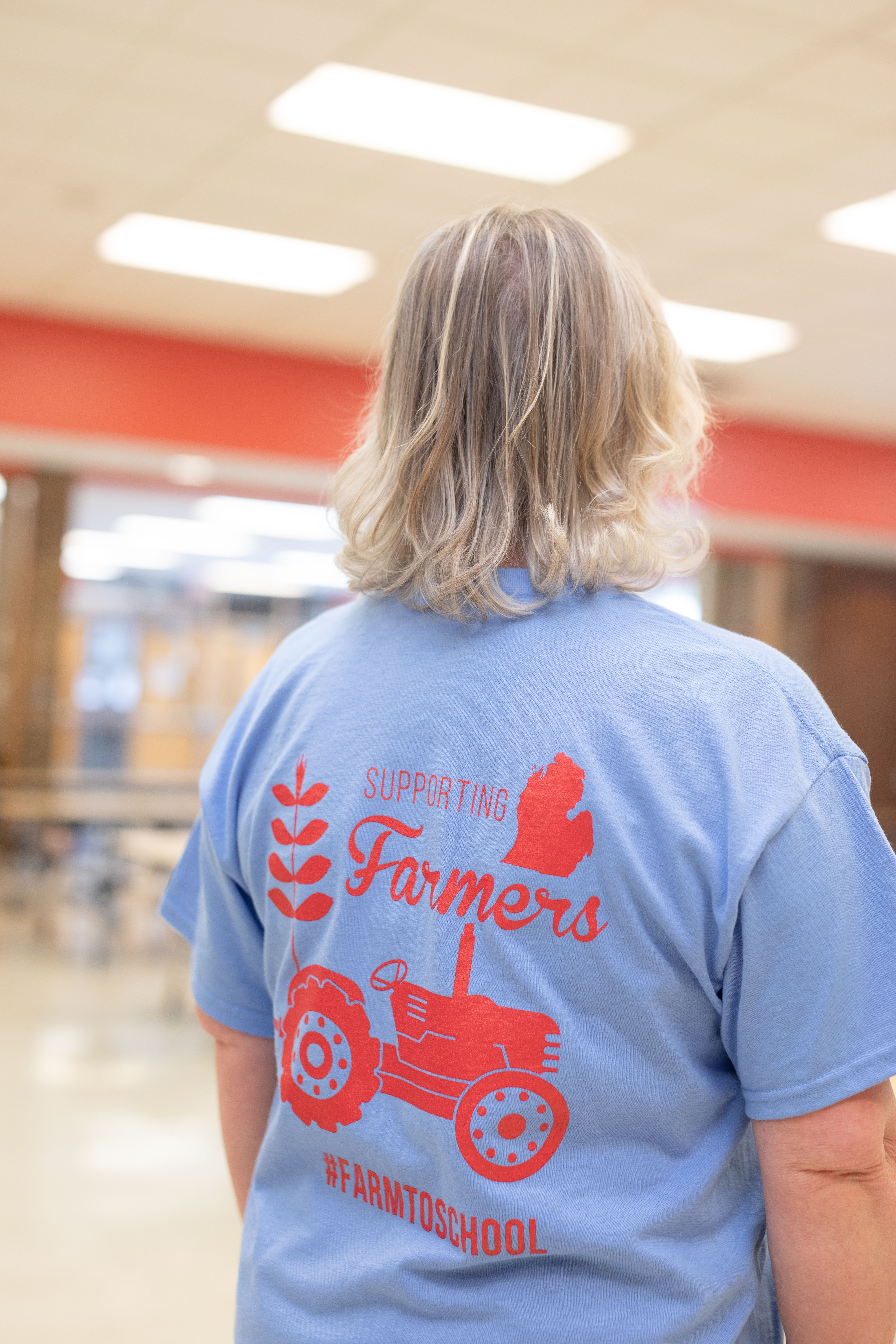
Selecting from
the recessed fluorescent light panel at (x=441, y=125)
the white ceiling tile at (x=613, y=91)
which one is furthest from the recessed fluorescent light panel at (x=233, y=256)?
the white ceiling tile at (x=613, y=91)

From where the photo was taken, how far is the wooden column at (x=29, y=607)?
31.0ft

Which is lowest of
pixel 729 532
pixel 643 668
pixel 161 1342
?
pixel 161 1342

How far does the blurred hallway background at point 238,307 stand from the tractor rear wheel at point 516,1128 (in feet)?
1.10

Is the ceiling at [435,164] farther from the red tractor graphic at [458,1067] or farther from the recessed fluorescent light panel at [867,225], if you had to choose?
the red tractor graphic at [458,1067]

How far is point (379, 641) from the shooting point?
1.02 meters

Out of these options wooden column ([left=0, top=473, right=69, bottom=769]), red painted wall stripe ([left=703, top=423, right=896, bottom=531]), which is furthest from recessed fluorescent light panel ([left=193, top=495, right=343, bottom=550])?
red painted wall stripe ([left=703, top=423, right=896, bottom=531])

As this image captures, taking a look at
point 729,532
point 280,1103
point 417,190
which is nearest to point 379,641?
point 280,1103

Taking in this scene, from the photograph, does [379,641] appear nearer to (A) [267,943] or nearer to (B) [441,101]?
(A) [267,943]

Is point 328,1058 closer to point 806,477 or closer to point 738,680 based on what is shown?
point 738,680

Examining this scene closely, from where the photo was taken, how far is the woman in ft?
2.76

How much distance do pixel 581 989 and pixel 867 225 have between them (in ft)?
16.8

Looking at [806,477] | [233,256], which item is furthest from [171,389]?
[806,477]

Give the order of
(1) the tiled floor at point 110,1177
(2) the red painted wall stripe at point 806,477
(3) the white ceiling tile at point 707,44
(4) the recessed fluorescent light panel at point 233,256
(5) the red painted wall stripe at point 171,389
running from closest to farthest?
(1) the tiled floor at point 110,1177
(3) the white ceiling tile at point 707,44
(4) the recessed fluorescent light panel at point 233,256
(5) the red painted wall stripe at point 171,389
(2) the red painted wall stripe at point 806,477

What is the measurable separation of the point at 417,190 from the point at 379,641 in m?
4.51
